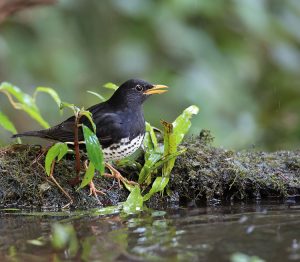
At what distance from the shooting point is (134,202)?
4969 mm

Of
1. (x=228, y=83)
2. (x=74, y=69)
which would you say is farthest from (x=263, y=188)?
(x=74, y=69)

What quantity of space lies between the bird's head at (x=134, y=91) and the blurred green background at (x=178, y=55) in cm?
170

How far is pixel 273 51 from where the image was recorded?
333 inches

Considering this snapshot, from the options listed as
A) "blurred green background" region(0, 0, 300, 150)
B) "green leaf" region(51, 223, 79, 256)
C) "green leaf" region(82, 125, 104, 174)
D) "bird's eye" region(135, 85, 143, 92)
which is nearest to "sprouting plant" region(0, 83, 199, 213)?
"green leaf" region(82, 125, 104, 174)

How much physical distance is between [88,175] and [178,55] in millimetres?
3428

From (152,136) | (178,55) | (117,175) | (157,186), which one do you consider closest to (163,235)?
(157,186)

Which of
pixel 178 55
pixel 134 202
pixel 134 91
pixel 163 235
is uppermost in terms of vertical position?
pixel 178 55

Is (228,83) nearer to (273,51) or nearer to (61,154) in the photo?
(273,51)

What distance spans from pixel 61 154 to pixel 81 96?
3692 millimetres

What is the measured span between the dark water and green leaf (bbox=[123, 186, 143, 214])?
3.3 inches

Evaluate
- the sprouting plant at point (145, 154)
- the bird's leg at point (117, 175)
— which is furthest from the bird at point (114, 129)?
the sprouting plant at point (145, 154)

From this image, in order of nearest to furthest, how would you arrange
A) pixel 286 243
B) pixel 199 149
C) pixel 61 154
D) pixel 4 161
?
pixel 286 243
pixel 61 154
pixel 4 161
pixel 199 149

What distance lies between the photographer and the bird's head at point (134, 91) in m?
5.89

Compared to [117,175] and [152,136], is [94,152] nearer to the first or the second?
[117,175]
